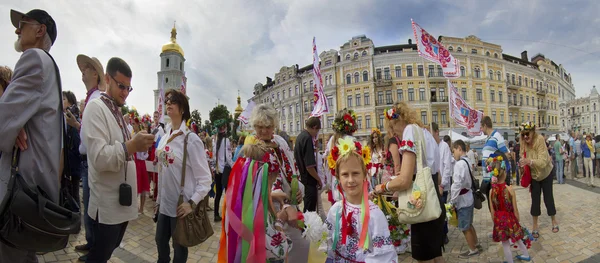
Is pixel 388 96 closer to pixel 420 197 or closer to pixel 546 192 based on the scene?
pixel 546 192

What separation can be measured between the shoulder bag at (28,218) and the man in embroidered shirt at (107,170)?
→ 0.31 meters

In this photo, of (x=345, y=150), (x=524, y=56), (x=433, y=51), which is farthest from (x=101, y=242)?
(x=524, y=56)

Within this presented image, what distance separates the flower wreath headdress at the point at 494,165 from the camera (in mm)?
3914

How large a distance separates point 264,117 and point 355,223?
1439mm

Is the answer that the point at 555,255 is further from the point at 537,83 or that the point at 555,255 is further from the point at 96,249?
the point at 537,83

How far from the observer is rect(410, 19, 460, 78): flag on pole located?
7.62 metres

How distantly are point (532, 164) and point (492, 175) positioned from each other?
1740mm

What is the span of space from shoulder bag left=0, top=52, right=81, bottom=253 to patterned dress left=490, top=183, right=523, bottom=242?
468 centimetres

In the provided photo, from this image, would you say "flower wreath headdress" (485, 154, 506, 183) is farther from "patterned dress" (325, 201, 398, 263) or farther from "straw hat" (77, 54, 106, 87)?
"straw hat" (77, 54, 106, 87)

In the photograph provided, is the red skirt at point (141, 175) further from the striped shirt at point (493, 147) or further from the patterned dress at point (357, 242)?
the striped shirt at point (493, 147)

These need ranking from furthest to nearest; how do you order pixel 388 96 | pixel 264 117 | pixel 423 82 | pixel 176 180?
1. pixel 388 96
2. pixel 423 82
3. pixel 264 117
4. pixel 176 180

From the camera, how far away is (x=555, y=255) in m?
3.98

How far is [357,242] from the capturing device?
217cm

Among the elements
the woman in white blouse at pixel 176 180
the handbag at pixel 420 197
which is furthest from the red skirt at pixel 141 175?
the handbag at pixel 420 197
